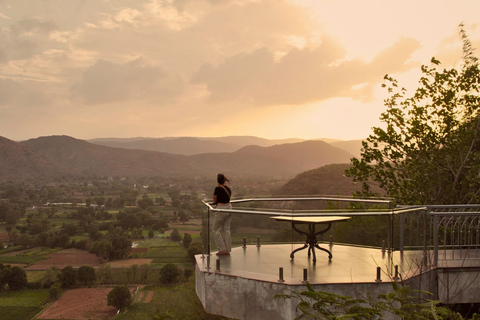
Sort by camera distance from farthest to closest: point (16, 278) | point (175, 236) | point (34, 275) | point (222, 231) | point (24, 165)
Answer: point (24, 165), point (175, 236), point (34, 275), point (16, 278), point (222, 231)

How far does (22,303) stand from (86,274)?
8836 mm

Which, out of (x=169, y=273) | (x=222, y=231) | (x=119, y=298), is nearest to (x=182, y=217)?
(x=169, y=273)

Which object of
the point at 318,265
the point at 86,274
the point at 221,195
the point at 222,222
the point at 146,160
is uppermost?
the point at 146,160

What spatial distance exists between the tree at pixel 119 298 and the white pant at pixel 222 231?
50.1 meters

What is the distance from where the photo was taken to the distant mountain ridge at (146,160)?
156 meters

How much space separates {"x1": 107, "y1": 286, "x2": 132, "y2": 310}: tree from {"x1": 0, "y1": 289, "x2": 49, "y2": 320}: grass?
8.03 meters

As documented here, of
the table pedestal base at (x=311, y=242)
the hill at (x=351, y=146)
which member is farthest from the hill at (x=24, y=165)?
the table pedestal base at (x=311, y=242)

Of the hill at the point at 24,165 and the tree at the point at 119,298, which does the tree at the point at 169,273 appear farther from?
the hill at the point at 24,165

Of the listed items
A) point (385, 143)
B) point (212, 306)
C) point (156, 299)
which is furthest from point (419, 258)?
point (156, 299)

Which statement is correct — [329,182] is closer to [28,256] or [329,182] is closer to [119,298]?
[119,298]

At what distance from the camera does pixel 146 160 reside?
19162cm

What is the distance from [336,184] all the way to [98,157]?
15900cm

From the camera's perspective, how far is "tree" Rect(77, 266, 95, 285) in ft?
204

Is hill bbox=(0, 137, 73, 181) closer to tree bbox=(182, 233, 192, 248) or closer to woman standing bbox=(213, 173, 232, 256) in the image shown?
tree bbox=(182, 233, 192, 248)
